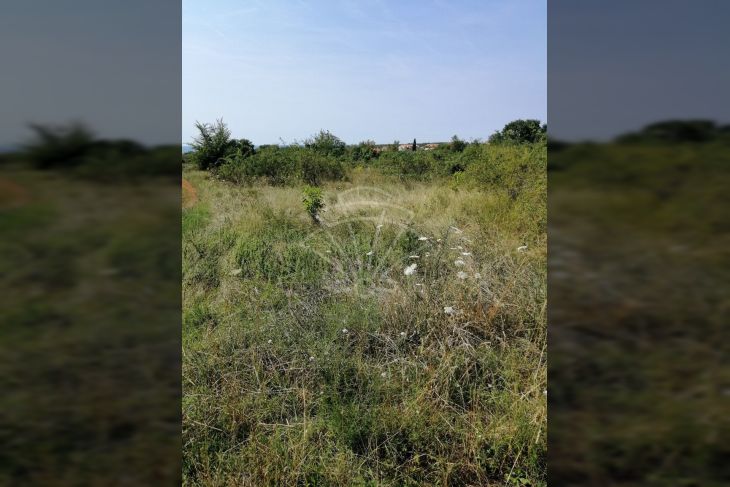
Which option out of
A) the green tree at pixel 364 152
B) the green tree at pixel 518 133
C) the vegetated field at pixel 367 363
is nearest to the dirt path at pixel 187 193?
the vegetated field at pixel 367 363
